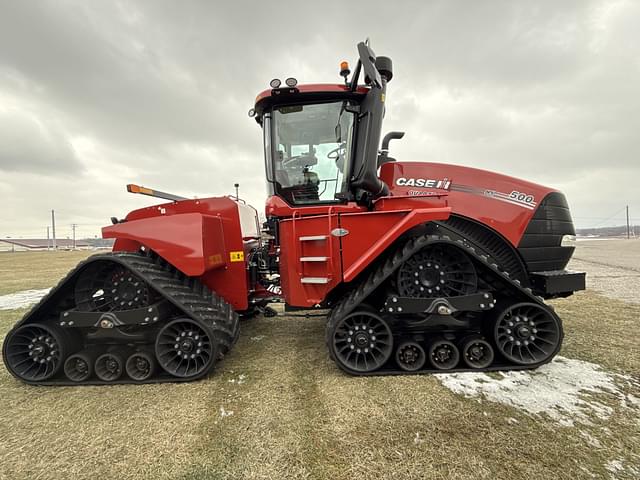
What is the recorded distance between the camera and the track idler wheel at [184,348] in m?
3.23

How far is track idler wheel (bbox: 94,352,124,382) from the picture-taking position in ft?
10.7

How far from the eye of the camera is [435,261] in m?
3.30

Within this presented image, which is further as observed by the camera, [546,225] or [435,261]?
[546,225]

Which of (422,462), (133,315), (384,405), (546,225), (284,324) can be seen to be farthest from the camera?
(284,324)

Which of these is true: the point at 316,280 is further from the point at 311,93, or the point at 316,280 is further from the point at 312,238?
the point at 311,93

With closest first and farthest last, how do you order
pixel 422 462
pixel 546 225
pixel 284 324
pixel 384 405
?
pixel 422 462 → pixel 384 405 → pixel 546 225 → pixel 284 324

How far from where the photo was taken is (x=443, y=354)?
3.27 m

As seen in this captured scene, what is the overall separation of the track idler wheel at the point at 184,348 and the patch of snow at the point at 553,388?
2.45m

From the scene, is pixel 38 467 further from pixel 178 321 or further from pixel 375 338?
pixel 375 338

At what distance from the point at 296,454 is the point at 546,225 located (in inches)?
142

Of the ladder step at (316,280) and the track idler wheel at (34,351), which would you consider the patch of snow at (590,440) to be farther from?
the track idler wheel at (34,351)

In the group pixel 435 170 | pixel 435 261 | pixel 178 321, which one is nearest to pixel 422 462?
pixel 435 261

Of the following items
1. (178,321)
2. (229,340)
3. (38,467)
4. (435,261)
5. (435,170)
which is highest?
(435,170)

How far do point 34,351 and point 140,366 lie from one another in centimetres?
119
